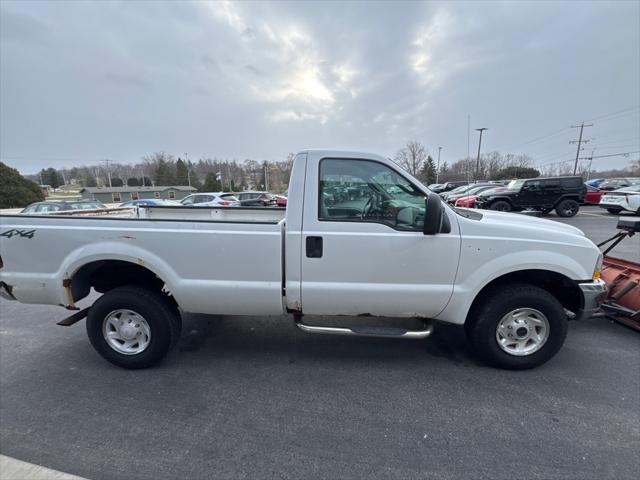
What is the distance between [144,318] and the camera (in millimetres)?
2928

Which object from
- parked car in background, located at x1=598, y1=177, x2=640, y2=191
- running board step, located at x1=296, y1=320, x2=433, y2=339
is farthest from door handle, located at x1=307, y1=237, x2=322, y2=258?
parked car in background, located at x1=598, y1=177, x2=640, y2=191

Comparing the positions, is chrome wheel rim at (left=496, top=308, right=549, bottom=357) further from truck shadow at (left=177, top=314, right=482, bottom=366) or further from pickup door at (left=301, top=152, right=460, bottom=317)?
pickup door at (left=301, top=152, right=460, bottom=317)

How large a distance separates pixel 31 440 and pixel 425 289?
3302 millimetres

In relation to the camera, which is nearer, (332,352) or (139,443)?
(139,443)

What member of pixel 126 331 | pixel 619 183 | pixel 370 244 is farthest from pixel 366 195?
pixel 619 183

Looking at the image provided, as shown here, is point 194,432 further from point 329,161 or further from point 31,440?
point 329,161

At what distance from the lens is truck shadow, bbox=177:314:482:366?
3.22 metres

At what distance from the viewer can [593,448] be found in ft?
6.95

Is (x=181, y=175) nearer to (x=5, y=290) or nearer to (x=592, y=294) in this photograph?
(x=5, y=290)

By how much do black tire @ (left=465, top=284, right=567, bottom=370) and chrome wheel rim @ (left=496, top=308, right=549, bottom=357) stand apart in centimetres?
3

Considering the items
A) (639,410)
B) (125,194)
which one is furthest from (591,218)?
(125,194)

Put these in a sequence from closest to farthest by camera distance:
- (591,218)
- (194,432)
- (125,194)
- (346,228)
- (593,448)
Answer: (593,448) → (194,432) → (346,228) → (591,218) → (125,194)

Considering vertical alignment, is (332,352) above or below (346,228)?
below

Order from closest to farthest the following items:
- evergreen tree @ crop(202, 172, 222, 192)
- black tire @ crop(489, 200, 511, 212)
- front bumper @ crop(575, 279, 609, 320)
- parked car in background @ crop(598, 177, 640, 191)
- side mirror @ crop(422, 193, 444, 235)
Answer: side mirror @ crop(422, 193, 444, 235)
front bumper @ crop(575, 279, 609, 320)
black tire @ crop(489, 200, 511, 212)
parked car in background @ crop(598, 177, 640, 191)
evergreen tree @ crop(202, 172, 222, 192)
